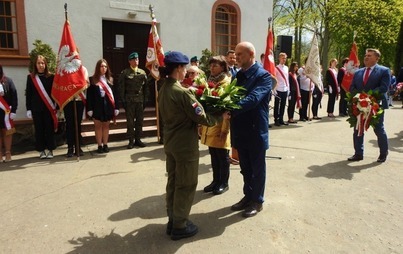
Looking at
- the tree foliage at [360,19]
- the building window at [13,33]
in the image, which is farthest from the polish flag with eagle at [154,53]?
the tree foliage at [360,19]

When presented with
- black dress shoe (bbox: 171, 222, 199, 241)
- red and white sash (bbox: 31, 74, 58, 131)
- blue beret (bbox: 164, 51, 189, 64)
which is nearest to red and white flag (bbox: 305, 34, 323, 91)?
red and white sash (bbox: 31, 74, 58, 131)

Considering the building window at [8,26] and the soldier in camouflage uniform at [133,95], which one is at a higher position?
the building window at [8,26]

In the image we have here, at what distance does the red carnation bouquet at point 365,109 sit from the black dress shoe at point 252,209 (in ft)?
10.1

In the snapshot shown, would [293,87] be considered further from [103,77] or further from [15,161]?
[15,161]

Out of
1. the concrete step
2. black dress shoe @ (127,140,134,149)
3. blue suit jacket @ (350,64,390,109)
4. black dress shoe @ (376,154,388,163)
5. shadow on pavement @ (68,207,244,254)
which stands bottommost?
shadow on pavement @ (68,207,244,254)

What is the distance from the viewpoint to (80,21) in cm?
822

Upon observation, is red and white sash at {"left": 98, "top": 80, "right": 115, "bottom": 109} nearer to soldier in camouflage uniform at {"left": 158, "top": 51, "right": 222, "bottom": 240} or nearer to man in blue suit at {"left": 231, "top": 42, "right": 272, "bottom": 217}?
man in blue suit at {"left": 231, "top": 42, "right": 272, "bottom": 217}

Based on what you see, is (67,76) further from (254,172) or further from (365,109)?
(365,109)

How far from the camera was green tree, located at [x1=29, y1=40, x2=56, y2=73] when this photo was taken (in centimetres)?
708

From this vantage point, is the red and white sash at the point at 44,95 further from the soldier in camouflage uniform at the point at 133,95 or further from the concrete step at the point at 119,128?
the soldier in camouflage uniform at the point at 133,95

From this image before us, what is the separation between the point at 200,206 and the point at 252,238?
997 millimetres

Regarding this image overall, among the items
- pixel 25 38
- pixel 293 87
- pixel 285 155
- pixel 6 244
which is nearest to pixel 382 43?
pixel 293 87

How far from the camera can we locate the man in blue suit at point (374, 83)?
602 cm

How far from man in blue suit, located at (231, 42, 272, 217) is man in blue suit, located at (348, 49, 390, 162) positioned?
3.15 m
